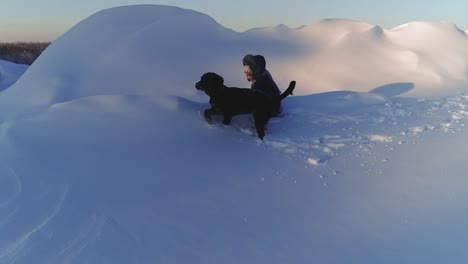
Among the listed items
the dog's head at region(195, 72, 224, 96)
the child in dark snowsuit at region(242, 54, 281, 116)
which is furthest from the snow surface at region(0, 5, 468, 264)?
the child in dark snowsuit at region(242, 54, 281, 116)

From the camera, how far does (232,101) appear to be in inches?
142

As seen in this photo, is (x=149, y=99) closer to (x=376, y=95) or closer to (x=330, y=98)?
(x=330, y=98)

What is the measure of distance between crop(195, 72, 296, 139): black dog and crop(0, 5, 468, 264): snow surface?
0.50 ft

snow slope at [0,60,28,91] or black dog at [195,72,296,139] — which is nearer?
black dog at [195,72,296,139]

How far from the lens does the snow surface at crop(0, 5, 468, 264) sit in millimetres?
1984

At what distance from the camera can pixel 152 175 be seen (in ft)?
8.78

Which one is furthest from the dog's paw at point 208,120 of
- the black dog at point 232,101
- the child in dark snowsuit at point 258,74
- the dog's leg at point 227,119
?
the child in dark snowsuit at point 258,74

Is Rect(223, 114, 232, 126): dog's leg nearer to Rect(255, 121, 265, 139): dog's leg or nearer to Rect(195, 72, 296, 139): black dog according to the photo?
Rect(195, 72, 296, 139): black dog

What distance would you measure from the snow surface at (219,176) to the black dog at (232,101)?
0.50 ft

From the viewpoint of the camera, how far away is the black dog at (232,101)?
3564 mm

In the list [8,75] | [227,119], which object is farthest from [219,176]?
[8,75]

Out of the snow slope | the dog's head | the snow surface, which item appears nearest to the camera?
the snow surface

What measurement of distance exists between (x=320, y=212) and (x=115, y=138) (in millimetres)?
1824

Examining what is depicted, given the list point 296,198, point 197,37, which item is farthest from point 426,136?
point 197,37
